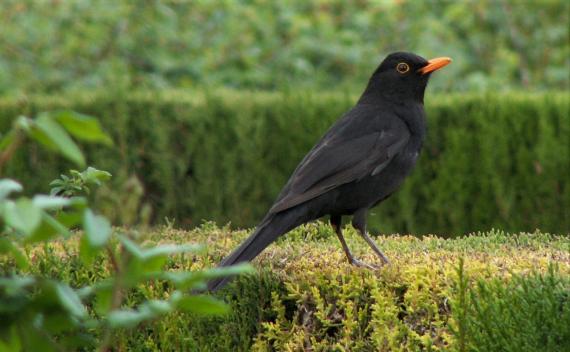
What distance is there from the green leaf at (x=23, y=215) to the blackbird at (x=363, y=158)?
266cm

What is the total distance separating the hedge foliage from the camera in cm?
340

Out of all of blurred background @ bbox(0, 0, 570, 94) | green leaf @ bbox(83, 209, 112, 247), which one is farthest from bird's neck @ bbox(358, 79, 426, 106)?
blurred background @ bbox(0, 0, 570, 94)

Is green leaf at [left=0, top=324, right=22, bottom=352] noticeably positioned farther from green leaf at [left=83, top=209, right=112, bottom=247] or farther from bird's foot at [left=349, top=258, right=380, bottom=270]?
bird's foot at [left=349, top=258, right=380, bottom=270]

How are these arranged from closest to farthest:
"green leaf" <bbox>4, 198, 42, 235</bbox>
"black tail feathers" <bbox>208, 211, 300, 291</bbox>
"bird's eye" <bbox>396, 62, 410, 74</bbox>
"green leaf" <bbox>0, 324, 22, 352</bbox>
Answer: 1. "green leaf" <bbox>4, 198, 42, 235</bbox>
2. "green leaf" <bbox>0, 324, 22, 352</bbox>
3. "black tail feathers" <bbox>208, 211, 300, 291</bbox>
4. "bird's eye" <bbox>396, 62, 410, 74</bbox>

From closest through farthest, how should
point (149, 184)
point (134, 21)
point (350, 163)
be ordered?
point (350, 163)
point (149, 184)
point (134, 21)

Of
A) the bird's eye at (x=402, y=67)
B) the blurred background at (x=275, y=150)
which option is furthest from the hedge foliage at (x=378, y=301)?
the blurred background at (x=275, y=150)

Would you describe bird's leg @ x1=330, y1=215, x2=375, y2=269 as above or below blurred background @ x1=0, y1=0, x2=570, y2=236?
above

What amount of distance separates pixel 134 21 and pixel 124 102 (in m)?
3.94

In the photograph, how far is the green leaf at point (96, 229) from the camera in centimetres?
210

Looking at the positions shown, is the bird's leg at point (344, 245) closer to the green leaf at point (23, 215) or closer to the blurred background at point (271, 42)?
the green leaf at point (23, 215)

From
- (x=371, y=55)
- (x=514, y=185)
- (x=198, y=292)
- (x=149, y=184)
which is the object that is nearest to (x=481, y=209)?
(x=514, y=185)

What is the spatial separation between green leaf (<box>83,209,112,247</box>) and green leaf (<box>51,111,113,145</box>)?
0.16m

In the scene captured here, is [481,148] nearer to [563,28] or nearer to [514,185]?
[514,185]

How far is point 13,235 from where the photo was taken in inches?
124
